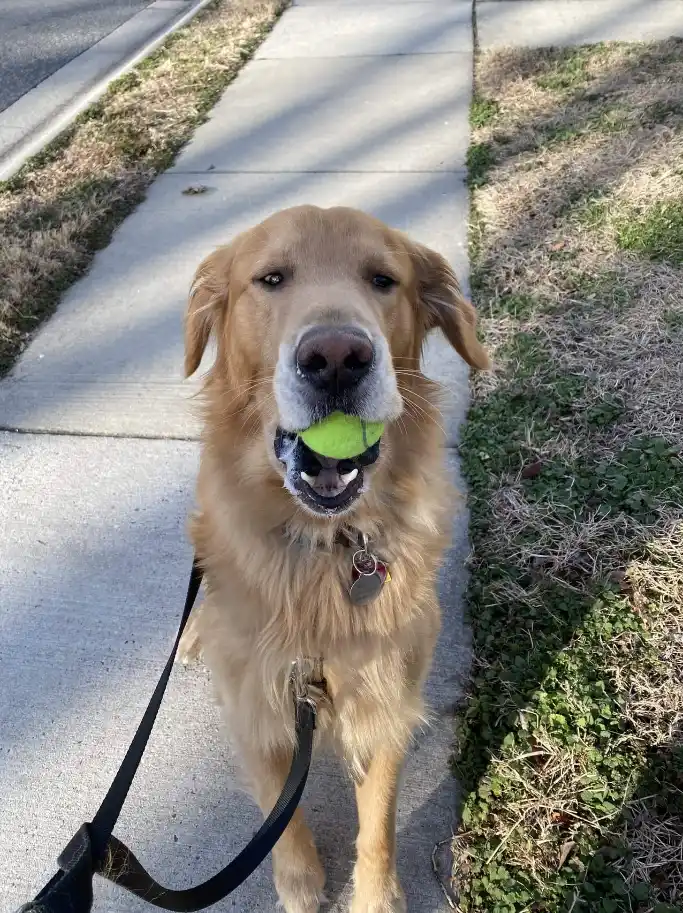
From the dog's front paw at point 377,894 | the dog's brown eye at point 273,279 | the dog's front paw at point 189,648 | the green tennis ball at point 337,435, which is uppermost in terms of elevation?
the dog's brown eye at point 273,279

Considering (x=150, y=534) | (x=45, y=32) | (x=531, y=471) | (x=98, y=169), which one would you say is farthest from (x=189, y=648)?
(x=45, y=32)

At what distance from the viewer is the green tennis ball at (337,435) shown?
1.70 meters

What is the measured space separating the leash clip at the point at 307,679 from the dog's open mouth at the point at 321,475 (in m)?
0.48

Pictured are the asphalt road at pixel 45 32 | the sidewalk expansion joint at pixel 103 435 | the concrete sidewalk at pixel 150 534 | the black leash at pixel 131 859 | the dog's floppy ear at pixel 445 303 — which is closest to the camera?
the black leash at pixel 131 859

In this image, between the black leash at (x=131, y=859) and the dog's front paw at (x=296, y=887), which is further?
the dog's front paw at (x=296, y=887)

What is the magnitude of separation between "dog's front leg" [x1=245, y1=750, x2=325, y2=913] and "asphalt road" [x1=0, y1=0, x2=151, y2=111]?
7586mm

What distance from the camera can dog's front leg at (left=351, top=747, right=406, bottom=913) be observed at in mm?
2039

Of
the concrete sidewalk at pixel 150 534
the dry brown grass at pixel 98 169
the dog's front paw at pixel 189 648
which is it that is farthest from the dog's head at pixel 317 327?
the dry brown grass at pixel 98 169

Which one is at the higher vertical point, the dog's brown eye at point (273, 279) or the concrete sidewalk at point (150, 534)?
the dog's brown eye at point (273, 279)

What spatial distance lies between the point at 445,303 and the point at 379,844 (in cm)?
180

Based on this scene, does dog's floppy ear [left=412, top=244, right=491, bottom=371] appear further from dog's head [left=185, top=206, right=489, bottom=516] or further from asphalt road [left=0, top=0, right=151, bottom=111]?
asphalt road [left=0, top=0, right=151, bottom=111]

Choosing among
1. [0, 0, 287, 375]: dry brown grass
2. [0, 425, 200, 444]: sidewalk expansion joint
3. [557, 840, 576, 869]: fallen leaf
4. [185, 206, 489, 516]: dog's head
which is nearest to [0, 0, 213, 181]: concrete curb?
[0, 0, 287, 375]: dry brown grass

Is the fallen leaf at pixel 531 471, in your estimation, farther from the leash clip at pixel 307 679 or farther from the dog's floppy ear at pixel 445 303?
the leash clip at pixel 307 679

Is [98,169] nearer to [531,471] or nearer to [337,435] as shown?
[531,471]
